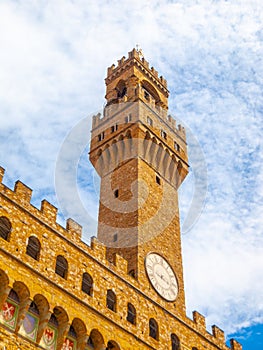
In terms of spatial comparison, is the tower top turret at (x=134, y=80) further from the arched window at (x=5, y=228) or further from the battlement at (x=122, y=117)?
the arched window at (x=5, y=228)

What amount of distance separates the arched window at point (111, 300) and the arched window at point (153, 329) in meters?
2.32

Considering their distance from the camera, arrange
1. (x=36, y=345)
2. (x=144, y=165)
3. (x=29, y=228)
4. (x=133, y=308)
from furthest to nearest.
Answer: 1. (x=144, y=165)
2. (x=133, y=308)
3. (x=29, y=228)
4. (x=36, y=345)

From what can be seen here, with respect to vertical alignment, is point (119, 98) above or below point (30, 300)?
above

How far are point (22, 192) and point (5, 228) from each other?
1.87 m

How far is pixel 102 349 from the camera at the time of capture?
21.6m

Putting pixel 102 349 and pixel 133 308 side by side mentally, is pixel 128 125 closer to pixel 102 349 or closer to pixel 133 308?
pixel 133 308

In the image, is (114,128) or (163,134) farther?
(163,134)

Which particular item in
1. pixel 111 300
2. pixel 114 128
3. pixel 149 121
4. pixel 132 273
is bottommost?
pixel 111 300

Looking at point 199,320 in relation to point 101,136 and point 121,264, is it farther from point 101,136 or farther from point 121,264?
point 101,136

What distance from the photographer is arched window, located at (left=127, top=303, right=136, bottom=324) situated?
23828 mm

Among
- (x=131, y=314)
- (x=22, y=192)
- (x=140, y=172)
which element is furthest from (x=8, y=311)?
(x=140, y=172)

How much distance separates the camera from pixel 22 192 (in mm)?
Answer: 21844

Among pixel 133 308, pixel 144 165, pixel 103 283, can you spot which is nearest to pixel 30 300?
pixel 103 283

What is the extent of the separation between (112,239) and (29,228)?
809 centimetres
